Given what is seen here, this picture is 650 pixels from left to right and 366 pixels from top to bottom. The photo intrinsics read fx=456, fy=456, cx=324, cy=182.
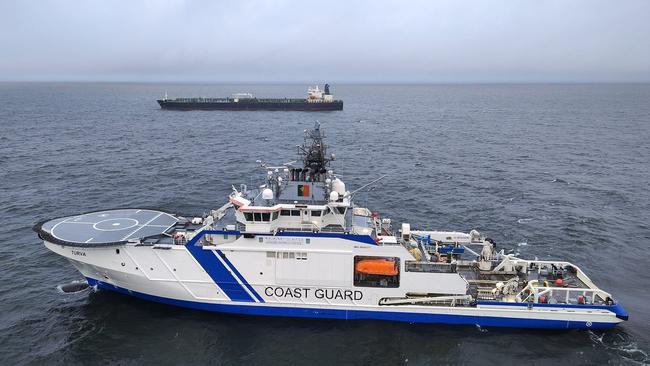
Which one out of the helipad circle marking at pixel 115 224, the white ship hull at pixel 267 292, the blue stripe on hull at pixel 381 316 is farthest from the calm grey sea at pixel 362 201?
the helipad circle marking at pixel 115 224

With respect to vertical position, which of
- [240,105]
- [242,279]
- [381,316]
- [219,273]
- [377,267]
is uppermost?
[240,105]

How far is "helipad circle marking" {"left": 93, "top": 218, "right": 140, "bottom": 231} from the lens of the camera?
2405 centimetres

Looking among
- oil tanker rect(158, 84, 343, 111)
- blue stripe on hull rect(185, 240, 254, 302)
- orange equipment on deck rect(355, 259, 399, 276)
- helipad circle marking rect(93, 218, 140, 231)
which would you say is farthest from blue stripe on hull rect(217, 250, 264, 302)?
oil tanker rect(158, 84, 343, 111)

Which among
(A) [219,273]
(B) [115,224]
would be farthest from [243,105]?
(A) [219,273]

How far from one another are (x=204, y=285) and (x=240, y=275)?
6.21 feet

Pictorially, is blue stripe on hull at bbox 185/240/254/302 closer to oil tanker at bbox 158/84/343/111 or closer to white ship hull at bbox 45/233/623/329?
white ship hull at bbox 45/233/623/329

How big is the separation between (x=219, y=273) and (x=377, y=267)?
25.3 feet

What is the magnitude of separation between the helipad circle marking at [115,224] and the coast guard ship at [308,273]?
0.83m

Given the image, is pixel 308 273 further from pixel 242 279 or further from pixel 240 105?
pixel 240 105

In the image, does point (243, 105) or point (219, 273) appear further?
point (243, 105)

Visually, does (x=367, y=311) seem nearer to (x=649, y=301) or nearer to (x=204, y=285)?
(x=204, y=285)

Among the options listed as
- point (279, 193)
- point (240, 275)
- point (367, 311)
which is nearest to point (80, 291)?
point (240, 275)

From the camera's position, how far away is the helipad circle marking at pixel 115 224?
24.0m

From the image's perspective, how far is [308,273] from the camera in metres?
22.2
